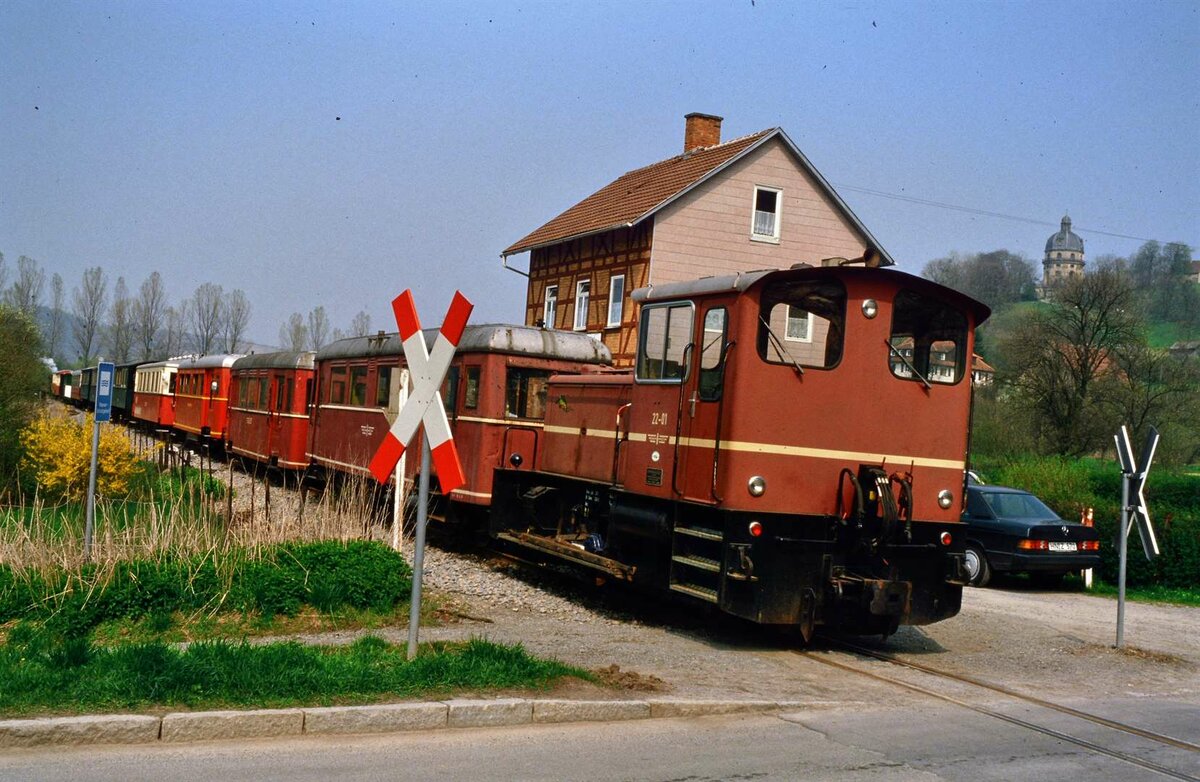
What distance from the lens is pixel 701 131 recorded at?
34.0 m

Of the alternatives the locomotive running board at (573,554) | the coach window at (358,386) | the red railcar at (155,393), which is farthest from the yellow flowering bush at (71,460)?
the red railcar at (155,393)

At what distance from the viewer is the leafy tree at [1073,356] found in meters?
38.9

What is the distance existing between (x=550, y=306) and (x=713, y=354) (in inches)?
962

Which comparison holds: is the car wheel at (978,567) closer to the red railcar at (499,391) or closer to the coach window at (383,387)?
the red railcar at (499,391)

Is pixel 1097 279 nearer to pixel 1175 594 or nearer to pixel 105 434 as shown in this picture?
pixel 1175 594

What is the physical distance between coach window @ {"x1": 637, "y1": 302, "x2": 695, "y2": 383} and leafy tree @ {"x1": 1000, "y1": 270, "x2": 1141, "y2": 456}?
103 ft

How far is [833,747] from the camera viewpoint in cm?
690

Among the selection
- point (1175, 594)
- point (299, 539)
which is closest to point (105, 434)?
point (299, 539)

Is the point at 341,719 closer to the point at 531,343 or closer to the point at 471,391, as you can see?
the point at 471,391

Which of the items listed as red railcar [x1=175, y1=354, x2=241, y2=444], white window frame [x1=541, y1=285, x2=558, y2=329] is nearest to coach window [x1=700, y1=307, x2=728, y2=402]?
white window frame [x1=541, y1=285, x2=558, y2=329]

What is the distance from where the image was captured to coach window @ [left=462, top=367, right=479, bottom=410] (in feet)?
49.9

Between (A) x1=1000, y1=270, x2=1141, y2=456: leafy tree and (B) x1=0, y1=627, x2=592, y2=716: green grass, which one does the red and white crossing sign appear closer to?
(B) x1=0, y1=627, x2=592, y2=716: green grass

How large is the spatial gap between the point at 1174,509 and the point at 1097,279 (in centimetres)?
2378

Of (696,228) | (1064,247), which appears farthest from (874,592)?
(1064,247)
